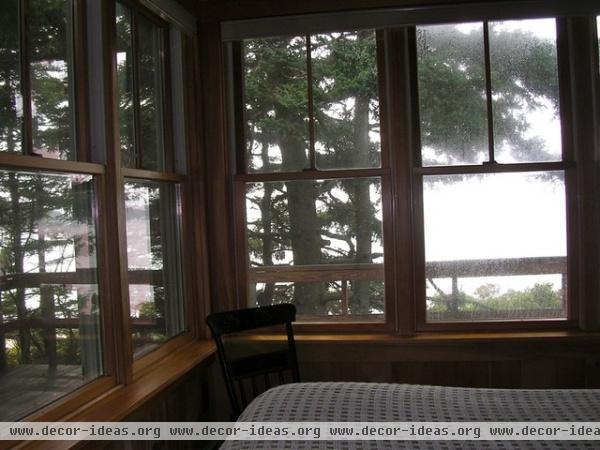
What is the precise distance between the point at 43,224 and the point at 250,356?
1.19 metres

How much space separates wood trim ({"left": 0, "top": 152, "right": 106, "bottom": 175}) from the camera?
1.56 m

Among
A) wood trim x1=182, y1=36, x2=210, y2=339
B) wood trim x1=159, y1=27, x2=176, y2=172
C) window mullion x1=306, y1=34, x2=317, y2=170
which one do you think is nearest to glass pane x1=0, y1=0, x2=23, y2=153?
wood trim x1=159, y1=27, x2=176, y2=172

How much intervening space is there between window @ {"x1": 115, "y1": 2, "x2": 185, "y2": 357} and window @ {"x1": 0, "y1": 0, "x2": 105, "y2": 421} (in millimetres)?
266

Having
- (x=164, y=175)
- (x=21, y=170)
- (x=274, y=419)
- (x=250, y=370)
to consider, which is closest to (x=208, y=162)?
(x=164, y=175)

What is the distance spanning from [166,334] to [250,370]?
18.8 inches

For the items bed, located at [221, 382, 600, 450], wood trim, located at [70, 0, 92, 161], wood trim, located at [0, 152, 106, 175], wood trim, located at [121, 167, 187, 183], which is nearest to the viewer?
bed, located at [221, 382, 600, 450]

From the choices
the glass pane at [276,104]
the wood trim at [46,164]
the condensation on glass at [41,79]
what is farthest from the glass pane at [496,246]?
the condensation on glass at [41,79]

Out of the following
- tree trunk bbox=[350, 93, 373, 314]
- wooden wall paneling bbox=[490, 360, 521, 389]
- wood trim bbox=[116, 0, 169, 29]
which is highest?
wood trim bbox=[116, 0, 169, 29]

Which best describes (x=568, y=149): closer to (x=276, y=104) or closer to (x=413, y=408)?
(x=276, y=104)

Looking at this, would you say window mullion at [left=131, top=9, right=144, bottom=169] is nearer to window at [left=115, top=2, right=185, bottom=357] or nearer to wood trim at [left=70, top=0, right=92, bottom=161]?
window at [left=115, top=2, right=185, bottom=357]

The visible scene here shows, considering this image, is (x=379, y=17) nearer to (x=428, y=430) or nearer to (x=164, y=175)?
(x=164, y=175)

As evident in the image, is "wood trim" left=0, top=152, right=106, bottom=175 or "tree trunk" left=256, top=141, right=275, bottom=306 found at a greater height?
"wood trim" left=0, top=152, right=106, bottom=175

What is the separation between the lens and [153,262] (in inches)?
99.9

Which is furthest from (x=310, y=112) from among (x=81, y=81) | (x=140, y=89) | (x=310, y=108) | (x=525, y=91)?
(x=81, y=81)
